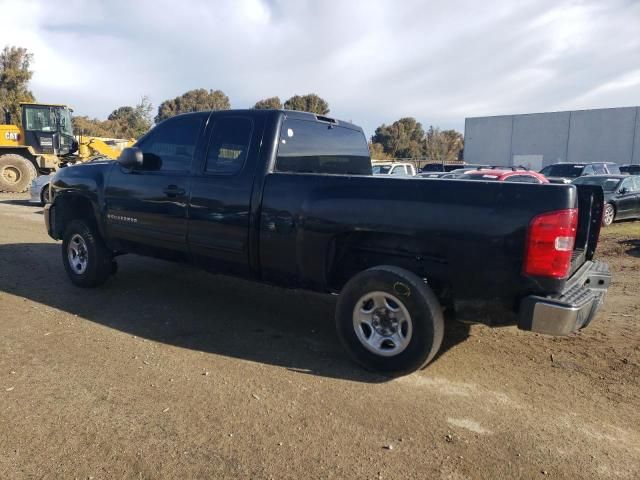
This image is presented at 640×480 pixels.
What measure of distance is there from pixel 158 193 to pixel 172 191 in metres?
0.22

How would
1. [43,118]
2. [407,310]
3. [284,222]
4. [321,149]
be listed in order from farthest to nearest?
[43,118], [321,149], [284,222], [407,310]

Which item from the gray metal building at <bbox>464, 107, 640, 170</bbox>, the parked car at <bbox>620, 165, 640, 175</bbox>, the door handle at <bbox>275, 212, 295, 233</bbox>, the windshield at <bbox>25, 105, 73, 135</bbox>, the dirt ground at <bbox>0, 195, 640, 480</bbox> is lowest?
the dirt ground at <bbox>0, 195, 640, 480</bbox>

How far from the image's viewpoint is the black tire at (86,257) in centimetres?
587

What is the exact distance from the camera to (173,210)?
499cm

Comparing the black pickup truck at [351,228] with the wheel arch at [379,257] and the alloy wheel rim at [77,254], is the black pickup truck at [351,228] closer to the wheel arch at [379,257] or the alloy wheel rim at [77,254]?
the wheel arch at [379,257]

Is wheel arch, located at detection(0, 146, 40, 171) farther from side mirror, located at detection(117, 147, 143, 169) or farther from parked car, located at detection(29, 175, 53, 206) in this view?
side mirror, located at detection(117, 147, 143, 169)

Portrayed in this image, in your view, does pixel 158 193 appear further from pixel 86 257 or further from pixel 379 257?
pixel 379 257

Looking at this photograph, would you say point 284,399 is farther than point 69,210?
No

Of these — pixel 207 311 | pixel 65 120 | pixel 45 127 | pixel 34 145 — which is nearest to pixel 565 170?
pixel 65 120

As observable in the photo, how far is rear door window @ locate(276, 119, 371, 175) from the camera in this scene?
4.67 meters

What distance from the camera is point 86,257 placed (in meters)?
5.96

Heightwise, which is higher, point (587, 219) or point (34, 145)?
point (34, 145)

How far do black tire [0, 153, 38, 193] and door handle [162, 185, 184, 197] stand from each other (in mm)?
17659

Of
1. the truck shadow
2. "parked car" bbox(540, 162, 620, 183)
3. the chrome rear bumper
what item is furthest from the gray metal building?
the chrome rear bumper
